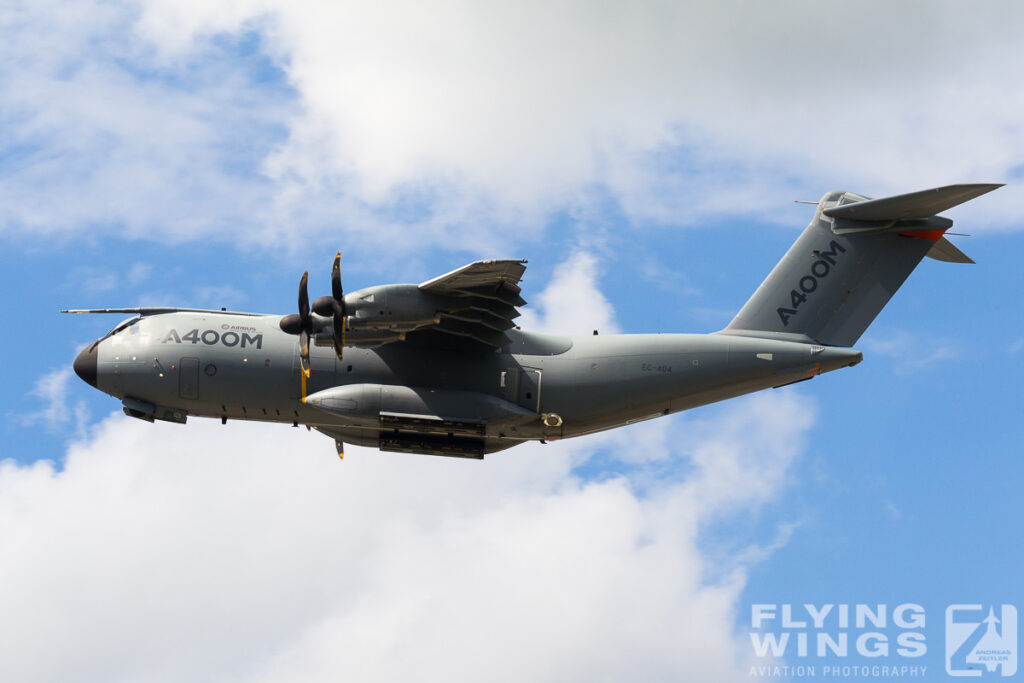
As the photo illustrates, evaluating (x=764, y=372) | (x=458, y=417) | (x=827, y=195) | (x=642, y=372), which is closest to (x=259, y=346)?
(x=458, y=417)

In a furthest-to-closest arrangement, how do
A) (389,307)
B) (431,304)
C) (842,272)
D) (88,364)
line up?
(842,272) → (88,364) → (431,304) → (389,307)

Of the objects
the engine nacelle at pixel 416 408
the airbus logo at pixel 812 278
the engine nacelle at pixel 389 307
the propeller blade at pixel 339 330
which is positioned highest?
the airbus logo at pixel 812 278

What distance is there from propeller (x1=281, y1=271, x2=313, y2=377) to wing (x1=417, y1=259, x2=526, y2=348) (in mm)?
2020

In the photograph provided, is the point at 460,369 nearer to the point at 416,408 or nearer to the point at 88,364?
the point at 416,408

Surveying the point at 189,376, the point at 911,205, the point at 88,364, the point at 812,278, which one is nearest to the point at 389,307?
the point at 189,376

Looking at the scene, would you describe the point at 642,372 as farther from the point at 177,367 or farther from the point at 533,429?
the point at 177,367

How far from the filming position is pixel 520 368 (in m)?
24.0

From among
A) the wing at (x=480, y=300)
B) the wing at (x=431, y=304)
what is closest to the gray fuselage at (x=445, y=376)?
the wing at (x=480, y=300)

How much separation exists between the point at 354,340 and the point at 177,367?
12.2 feet

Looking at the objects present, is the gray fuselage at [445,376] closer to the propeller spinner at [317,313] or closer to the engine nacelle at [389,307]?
the propeller spinner at [317,313]

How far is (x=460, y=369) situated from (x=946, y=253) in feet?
32.4

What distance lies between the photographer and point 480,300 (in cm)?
A: 2303

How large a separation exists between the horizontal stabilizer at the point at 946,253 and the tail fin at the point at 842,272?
2 cm

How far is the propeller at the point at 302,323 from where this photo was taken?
22.6m
